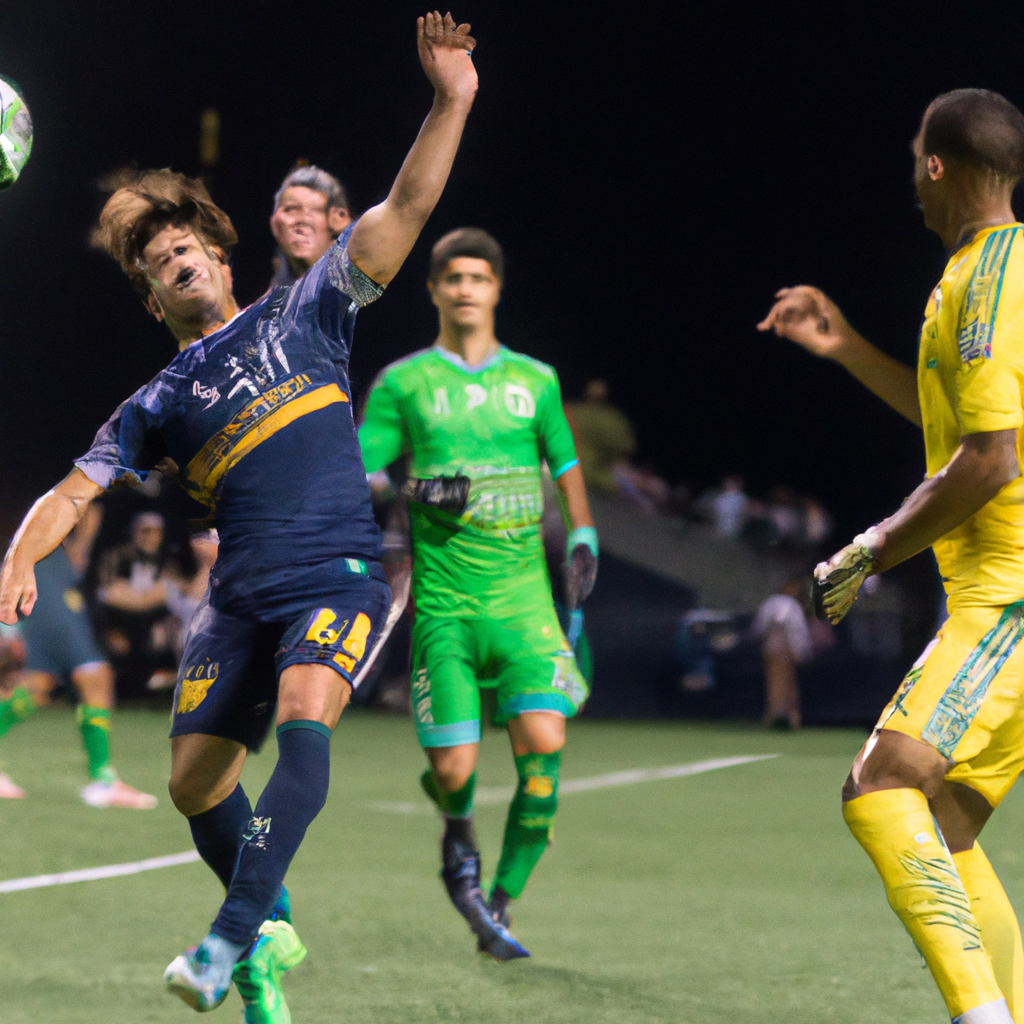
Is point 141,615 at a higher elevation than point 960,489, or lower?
lower

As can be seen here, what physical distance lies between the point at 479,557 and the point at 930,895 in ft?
8.87

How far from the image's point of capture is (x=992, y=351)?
2898 mm

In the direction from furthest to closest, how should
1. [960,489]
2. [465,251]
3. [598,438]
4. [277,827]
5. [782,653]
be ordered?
[598,438], [782,653], [465,251], [277,827], [960,489]

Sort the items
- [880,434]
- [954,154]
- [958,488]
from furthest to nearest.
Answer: [880,434]
[954,154]
[958,488]

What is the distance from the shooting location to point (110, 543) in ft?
55.5

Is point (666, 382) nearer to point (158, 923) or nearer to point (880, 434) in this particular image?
point (880, 434)

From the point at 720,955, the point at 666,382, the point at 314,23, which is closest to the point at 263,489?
the point at 720,955

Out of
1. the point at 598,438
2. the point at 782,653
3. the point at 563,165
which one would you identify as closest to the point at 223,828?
the point at 782,653

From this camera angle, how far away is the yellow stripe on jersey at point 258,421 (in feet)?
12.2

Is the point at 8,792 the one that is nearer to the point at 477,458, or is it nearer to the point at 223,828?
the point at 477,458

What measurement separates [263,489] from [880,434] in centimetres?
2025

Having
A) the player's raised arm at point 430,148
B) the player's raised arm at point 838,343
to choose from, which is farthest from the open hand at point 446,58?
the player's raised arm at point 838,343

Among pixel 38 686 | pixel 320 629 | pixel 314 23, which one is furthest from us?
pixel 314 23

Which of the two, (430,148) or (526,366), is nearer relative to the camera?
(430,148)
